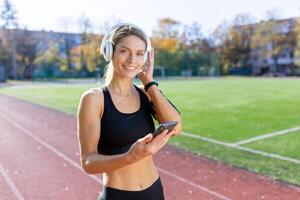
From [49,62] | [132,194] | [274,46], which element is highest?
[274,46]

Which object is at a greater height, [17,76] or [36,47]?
[36,47]

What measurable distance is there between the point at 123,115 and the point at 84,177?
5.16m

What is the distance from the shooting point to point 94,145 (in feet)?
6.66

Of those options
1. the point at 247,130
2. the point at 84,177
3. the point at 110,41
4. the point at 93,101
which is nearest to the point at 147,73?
the point at 110,41

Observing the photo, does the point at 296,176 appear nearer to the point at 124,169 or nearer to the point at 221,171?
the point at 221,171

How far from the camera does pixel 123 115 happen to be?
2.10m

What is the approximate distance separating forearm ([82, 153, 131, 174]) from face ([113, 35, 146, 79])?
48 centimetres

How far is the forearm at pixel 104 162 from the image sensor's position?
1.84m

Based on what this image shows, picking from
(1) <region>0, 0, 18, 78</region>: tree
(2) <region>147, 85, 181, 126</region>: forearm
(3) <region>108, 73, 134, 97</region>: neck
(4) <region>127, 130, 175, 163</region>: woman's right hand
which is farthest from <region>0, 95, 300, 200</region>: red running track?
(1) <region>0, 0, 18, 78</region>: tree

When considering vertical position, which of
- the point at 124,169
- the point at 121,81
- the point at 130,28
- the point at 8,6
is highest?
the point at 8,6

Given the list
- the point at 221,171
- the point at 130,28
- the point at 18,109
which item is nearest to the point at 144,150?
the point at 130,28

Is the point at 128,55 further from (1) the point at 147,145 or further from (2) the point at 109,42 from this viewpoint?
(1) the point at 147,145

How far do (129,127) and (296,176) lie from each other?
571 cm

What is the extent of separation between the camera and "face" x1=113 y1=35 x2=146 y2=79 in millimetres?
2119
